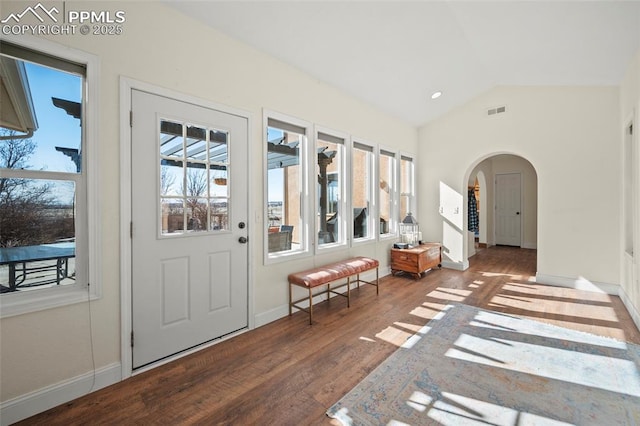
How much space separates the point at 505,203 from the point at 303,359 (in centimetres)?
830

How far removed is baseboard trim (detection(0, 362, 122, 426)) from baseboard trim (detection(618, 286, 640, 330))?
490cm

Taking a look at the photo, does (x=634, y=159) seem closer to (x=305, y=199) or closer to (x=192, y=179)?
(x=305, y=199)

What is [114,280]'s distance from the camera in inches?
83.3

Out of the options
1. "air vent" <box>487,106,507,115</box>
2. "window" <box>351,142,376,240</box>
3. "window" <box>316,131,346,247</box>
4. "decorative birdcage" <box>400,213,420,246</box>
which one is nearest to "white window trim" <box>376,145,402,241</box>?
"decorative birdcage" <box>400,213,420,246</box>

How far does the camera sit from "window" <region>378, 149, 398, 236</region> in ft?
17.2

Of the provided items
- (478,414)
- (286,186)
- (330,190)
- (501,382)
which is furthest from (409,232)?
(478,414)

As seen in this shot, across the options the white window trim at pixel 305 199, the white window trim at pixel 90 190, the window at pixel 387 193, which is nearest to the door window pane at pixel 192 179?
the white window trim at pixel 90 190

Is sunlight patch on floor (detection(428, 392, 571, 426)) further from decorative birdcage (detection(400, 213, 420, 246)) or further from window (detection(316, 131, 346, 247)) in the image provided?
decorative birdcage (detection(400, 213, 420, 246))

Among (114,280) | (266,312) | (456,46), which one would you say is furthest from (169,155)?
(456,46)

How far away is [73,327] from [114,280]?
1.18 ft

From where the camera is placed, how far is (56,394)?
6.11 ft

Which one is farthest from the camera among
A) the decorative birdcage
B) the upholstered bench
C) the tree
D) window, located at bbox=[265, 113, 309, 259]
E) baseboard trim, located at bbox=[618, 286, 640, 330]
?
the decorative birdcage

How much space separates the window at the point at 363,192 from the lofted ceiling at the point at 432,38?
3.01 feet

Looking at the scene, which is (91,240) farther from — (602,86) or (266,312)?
(602,86)
